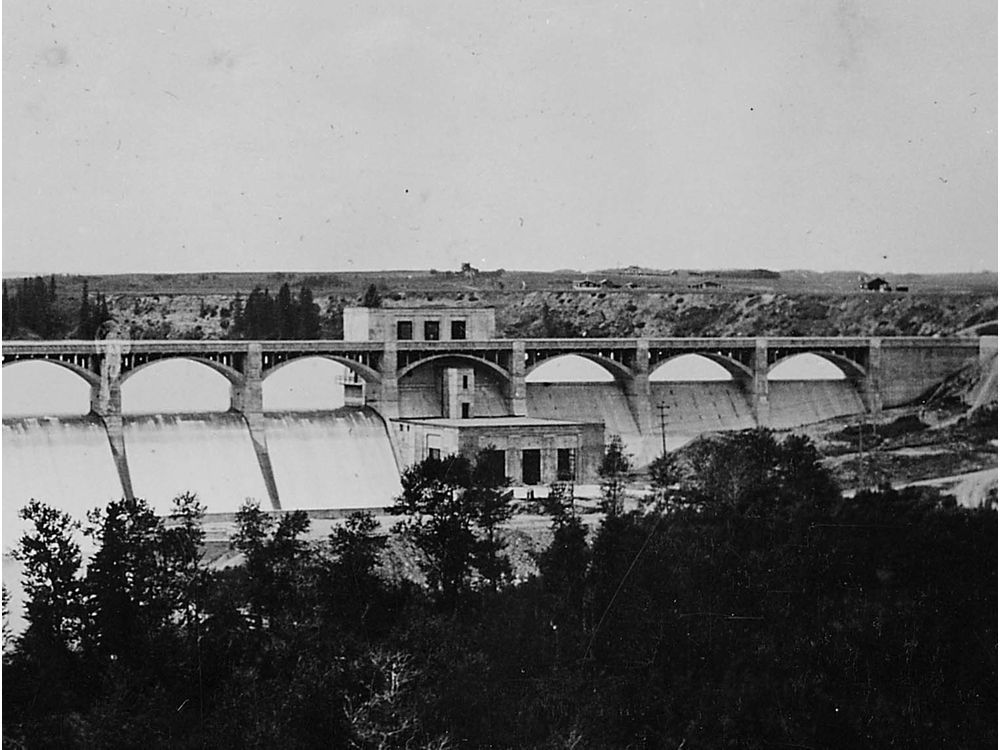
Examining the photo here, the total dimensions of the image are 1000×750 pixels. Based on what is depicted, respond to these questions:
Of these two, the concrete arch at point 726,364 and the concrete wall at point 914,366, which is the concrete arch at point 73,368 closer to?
the concrete arch at point 726,364

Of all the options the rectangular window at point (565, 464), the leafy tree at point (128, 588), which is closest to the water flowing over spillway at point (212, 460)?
the leafy tree at point (128, 588)

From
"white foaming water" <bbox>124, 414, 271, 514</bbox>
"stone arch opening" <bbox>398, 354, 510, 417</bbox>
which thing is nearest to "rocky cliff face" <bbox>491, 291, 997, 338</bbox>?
"stone arch opening" <bbox>398, 354, 510, 417</bbox>

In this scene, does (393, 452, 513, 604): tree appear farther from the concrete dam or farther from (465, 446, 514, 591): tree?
the concrete dam

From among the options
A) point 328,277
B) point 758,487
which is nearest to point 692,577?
point 758,487

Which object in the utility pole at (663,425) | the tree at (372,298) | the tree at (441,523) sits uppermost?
the tree at (372,298)

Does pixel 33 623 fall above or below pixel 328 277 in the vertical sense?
below

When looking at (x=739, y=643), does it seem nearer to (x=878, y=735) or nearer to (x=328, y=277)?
(x=878, y=735)
